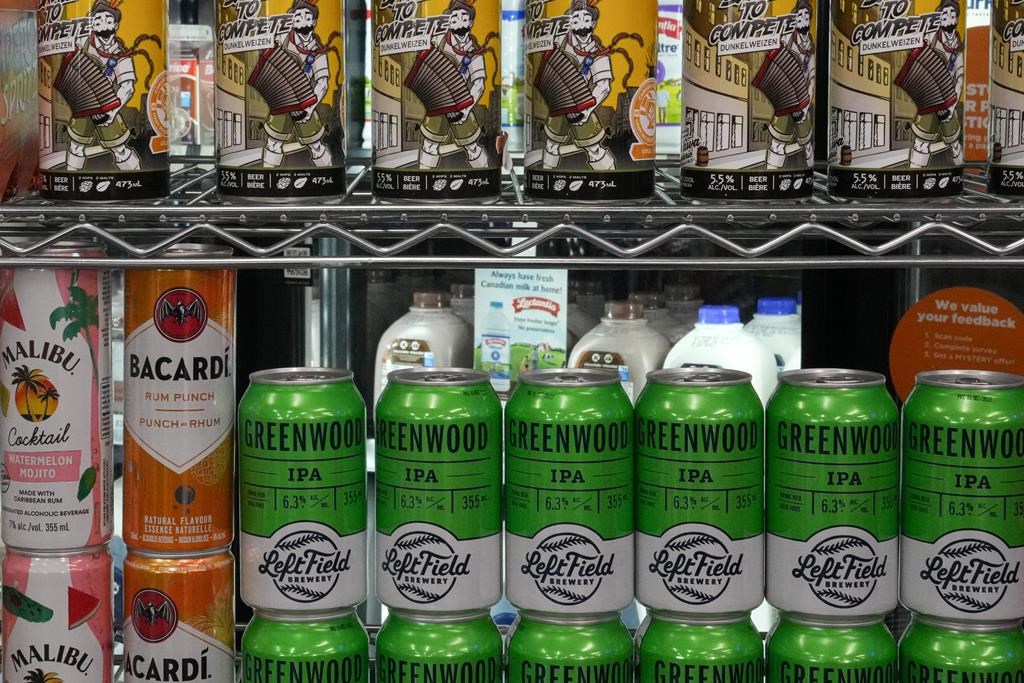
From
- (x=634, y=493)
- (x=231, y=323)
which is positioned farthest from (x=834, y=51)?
(x=231, y=323)

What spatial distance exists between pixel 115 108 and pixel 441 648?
1.82 ft

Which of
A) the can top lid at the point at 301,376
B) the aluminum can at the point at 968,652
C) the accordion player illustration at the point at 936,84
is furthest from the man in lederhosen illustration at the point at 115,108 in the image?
the aluminum can at the point at 968,652

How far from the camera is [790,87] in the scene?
45.3 inches

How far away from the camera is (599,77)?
1.14m

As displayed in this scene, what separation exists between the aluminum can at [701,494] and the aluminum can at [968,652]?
161mm

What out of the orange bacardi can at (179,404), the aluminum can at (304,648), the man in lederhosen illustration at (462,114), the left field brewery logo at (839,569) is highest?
the man in lederhosen illustration at (462,114)

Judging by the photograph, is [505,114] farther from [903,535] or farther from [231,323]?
[903,535]

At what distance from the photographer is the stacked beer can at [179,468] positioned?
1.19 meters

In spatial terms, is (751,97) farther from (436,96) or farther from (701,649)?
(701,649)

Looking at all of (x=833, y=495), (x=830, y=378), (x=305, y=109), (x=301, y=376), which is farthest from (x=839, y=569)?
(x=305, y=109)

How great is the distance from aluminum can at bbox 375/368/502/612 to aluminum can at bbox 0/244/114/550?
0.27 meters

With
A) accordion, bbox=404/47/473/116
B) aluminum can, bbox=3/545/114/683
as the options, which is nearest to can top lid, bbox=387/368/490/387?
accordion, bbox=404/47/473/116

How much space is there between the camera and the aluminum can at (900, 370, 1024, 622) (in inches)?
44.3

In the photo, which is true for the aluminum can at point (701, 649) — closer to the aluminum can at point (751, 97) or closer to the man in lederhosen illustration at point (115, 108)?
the aluminum can at point (751, 97)
